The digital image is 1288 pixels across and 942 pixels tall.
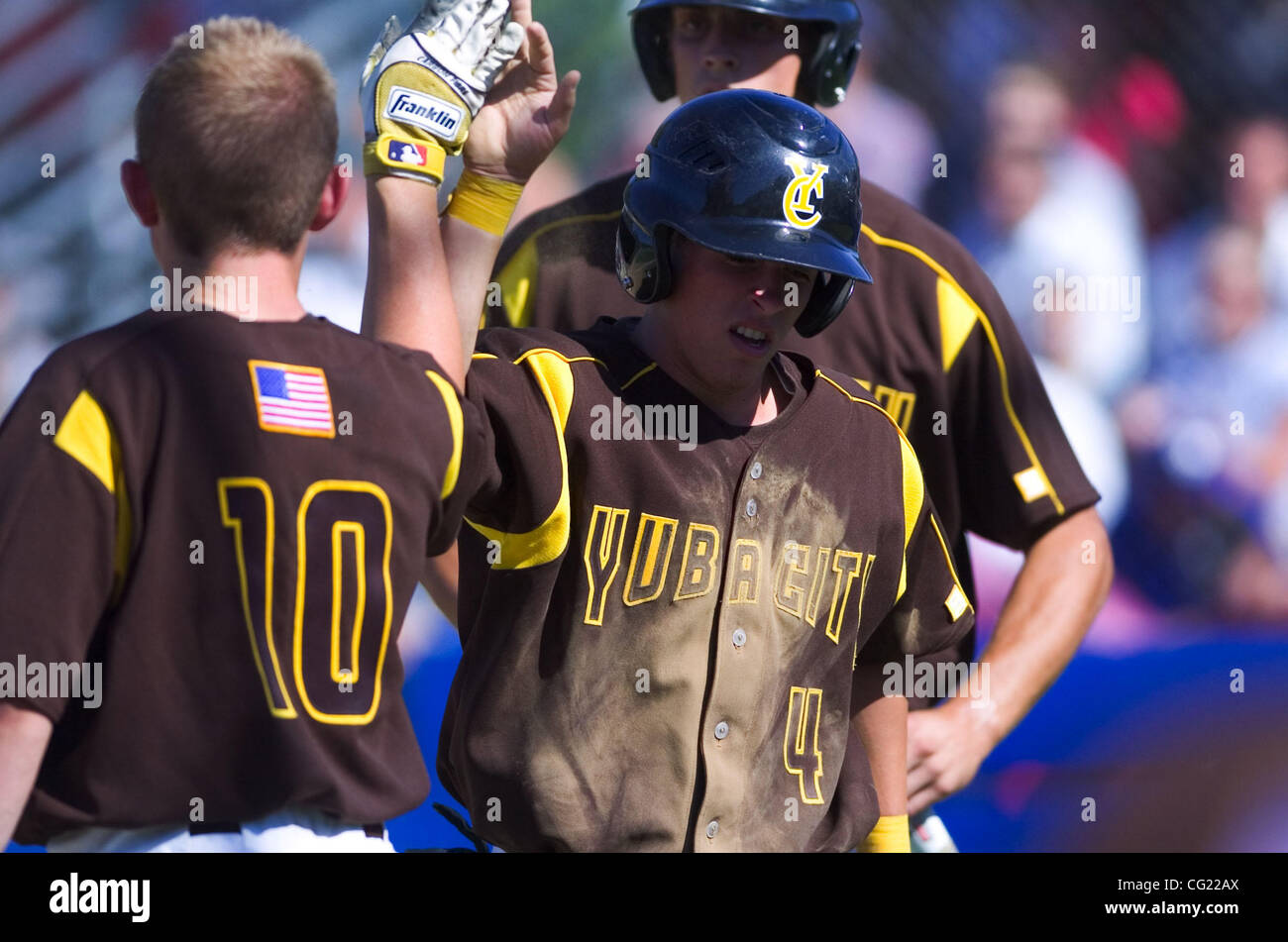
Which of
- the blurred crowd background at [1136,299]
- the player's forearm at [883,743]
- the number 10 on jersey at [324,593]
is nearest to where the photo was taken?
the number 10 on jersey at [324,593]

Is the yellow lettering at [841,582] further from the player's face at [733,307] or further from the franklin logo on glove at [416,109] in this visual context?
the franklin logo on glove at [416,109]

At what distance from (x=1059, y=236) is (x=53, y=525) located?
13.6 ft

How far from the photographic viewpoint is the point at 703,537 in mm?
2689

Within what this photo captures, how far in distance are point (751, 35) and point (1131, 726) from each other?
9.76ft

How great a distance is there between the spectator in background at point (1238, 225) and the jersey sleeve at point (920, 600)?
9.23 feet

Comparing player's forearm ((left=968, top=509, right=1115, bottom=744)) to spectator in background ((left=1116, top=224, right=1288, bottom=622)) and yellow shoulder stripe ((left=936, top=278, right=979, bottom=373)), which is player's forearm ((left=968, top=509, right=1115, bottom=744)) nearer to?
yellow shoulder stripe ((left=936, top=278, right=979, bottom=373))

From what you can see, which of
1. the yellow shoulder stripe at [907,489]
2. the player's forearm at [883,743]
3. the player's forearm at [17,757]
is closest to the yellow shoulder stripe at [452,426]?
the player's forearm at [17,757]

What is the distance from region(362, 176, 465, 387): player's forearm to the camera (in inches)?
96.8

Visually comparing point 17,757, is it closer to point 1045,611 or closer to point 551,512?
point 551,512

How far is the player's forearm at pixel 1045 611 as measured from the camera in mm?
3959
